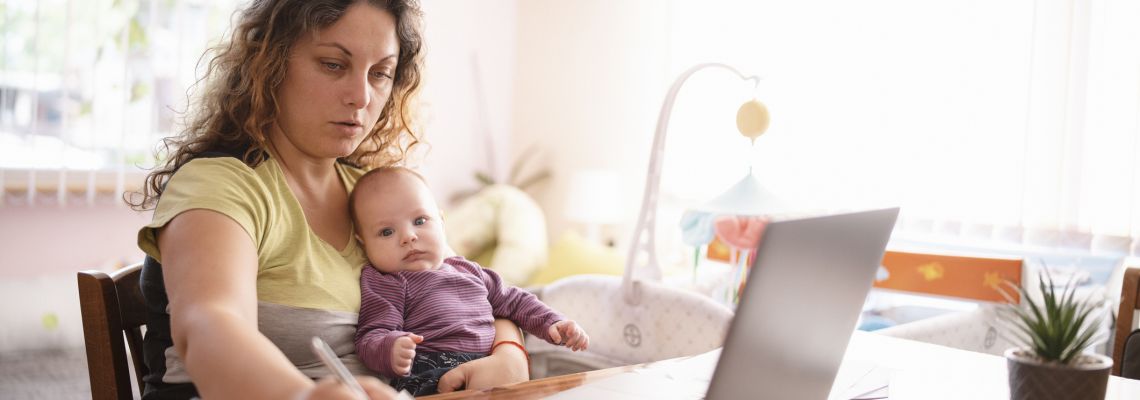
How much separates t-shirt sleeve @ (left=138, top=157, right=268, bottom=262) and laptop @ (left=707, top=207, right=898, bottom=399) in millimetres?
621

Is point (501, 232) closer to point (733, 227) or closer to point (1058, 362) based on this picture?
point (733, 227)

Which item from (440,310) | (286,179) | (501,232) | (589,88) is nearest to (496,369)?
(440,310)

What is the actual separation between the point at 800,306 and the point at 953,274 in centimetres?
184

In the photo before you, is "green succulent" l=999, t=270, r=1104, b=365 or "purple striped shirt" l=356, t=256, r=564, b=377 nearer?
"green succulent" l=999, t=270, r=1104, b=365

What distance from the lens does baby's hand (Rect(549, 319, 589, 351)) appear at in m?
1.35

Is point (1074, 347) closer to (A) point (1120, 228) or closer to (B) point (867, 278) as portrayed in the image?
(B) point (867, 278)

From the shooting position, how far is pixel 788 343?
2.69ft

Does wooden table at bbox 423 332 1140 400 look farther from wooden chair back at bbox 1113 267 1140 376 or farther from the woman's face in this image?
the woman's face

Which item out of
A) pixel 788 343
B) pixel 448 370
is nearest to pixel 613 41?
pixel 448 370

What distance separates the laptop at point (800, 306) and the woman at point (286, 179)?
52 centimetres

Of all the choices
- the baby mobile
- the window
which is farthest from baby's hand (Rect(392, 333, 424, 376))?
the window

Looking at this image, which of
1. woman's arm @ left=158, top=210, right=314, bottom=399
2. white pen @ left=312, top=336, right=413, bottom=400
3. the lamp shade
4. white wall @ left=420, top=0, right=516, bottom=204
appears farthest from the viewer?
white wall @ left=420, top=0, right=516, bottom=204

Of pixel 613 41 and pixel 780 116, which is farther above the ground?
pixel 613 41

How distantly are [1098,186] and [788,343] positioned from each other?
2826mm
